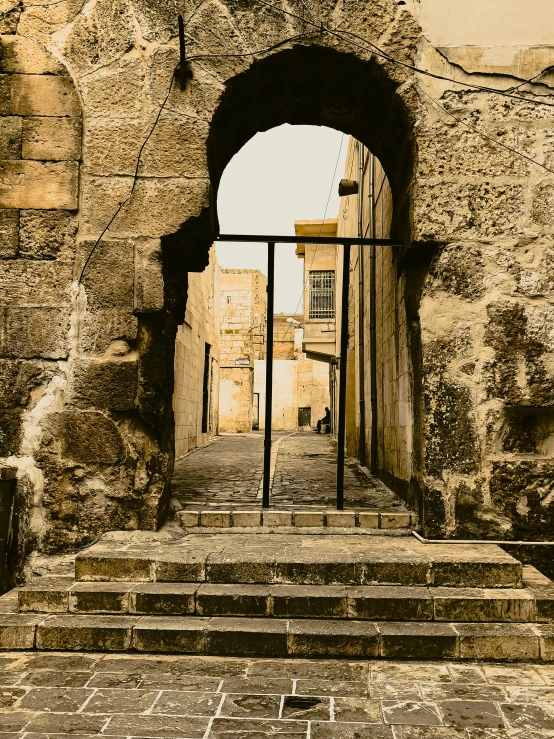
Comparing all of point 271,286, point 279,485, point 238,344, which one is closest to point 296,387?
point 238,344

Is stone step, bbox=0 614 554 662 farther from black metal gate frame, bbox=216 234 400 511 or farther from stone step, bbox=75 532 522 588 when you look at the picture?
black metal gate frame, bbox=216 234 400 511

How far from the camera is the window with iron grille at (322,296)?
17750 mm

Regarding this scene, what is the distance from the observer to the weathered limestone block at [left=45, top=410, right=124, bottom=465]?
11.4ft

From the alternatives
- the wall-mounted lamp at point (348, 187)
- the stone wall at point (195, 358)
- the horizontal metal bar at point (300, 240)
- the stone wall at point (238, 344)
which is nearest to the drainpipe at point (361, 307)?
the wall-mounted lamp at point (348, 187)

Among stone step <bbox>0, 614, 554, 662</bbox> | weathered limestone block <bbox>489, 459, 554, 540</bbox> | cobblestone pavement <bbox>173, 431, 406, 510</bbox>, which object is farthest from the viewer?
cobblestone pavement <bbox>173, 431, 406, 510</bbox>

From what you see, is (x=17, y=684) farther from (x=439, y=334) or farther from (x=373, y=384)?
(x=373, y=384)

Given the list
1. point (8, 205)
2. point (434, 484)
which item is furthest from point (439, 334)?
point (8, 205)

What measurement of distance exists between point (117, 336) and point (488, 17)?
2.96 m

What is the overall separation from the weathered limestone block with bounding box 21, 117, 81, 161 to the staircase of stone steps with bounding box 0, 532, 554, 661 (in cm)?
231

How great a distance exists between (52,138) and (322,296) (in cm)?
1452

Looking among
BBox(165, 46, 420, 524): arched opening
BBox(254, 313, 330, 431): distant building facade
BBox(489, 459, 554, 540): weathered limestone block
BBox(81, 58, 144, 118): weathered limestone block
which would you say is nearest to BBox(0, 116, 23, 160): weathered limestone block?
BBox(81, 58, 144, 118): weathered limestone block

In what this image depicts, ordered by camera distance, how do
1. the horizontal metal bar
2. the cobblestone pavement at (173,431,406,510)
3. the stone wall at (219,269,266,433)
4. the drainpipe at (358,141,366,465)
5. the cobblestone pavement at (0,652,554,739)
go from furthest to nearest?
the stone wall at (219,269,266,433) < the drainpipe at (358,141,366,465) < the cobblestone pavement at (173,431,406,510) < the horizontal metal bar < the cobblestone pavement at (0,652,554,739)

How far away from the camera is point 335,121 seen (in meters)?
4.55

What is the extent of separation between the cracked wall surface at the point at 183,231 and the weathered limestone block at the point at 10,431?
0.5 inches
